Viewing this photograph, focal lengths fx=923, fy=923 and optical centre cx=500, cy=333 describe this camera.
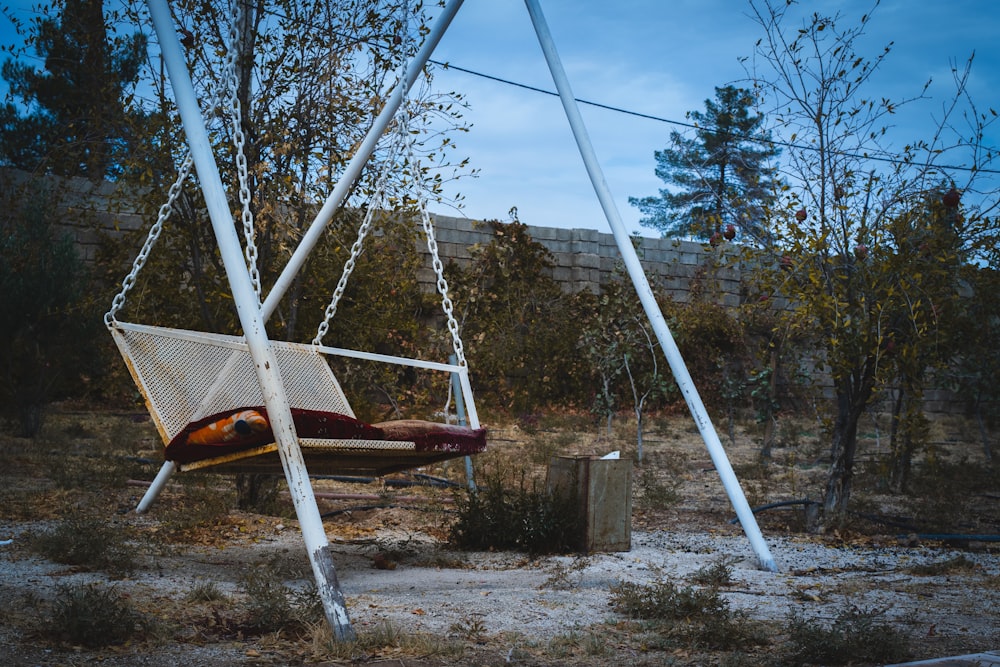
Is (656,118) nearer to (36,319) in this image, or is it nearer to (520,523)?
(36,319)

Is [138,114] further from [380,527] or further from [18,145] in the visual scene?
[18,145]

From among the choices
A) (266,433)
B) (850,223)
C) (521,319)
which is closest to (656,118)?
(521,319)

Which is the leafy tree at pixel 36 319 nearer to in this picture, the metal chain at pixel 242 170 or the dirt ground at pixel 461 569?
the dirt ground at pixel 461 569

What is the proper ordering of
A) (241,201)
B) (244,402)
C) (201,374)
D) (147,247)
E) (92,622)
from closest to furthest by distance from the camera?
(92,622), (241,201), (147,247), (201,374), (244,402)

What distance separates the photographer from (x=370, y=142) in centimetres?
388

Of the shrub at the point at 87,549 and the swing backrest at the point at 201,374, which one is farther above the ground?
the swing backrest at the point at 201,374

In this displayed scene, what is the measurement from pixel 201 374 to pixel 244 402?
258 millimetres

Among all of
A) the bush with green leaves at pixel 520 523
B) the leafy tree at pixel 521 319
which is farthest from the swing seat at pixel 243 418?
the leafy tree at pixel 521 319

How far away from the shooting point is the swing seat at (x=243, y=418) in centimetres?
303

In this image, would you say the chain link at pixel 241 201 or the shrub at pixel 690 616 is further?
the chain link at pixel 241 201

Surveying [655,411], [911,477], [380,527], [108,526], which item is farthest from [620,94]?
[108,526]

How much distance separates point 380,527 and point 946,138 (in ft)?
11.7

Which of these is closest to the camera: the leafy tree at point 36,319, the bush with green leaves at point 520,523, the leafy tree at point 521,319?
the bush with green leaves at point 520,523

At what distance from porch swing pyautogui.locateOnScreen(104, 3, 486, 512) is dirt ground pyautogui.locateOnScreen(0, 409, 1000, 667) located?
0.43 m
